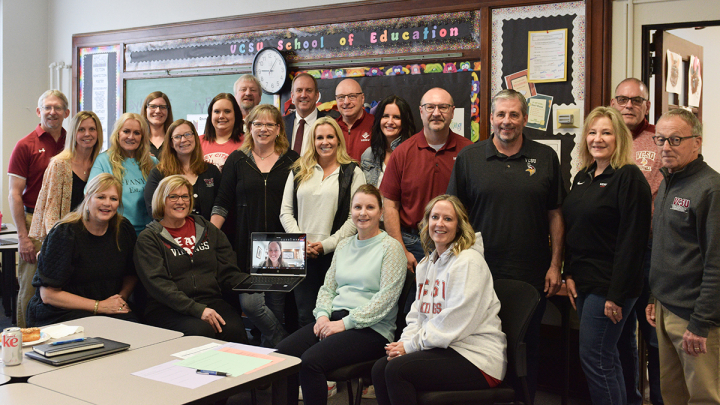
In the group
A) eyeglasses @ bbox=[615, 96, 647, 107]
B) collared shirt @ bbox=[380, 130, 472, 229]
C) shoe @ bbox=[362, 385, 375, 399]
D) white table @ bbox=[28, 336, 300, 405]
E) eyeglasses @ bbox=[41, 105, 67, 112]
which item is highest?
eyeglasses @ bbox=[41, 105, 67, 112]

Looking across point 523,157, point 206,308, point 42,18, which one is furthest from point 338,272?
point 42,18

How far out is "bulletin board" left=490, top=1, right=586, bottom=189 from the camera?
383 centimetres

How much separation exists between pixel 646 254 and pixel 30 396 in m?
2.72

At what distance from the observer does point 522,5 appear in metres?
3.98

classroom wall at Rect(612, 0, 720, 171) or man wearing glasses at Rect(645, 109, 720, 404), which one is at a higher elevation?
classroom wall at Rect(612, 0, 720, 171)

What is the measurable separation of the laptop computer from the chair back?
1.12 m

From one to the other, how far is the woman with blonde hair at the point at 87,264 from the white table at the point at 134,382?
92 cm

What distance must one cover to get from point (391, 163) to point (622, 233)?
129 cm

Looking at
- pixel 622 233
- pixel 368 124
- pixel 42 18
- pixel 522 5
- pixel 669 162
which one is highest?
pixel 42 18

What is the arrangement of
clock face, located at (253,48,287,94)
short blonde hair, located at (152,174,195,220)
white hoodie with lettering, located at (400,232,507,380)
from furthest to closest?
1. clock face, located at (253,48,287,94)
2. short blonde hair, located at (152,174,195,220)
3. white hoodie with lettering, located at (400,232,507,380)

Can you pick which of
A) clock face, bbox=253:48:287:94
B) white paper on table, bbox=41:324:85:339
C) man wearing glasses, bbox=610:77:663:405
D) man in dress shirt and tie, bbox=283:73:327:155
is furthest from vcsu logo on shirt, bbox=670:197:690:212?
clock face, bbox=253:48:287:94

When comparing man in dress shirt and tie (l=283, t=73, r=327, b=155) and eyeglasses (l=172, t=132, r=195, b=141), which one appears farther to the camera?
man in dress shirt and tie (l=283, t=73, r=327, b=155)

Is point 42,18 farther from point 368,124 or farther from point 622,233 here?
point 622,233

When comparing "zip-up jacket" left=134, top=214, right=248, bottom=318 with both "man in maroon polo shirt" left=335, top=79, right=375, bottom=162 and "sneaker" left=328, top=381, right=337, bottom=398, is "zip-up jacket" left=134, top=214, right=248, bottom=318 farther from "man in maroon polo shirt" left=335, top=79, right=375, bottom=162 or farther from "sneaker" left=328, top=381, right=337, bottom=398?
"man in maroon polo shirt" left=335, top=79, right=375, bottom=162
